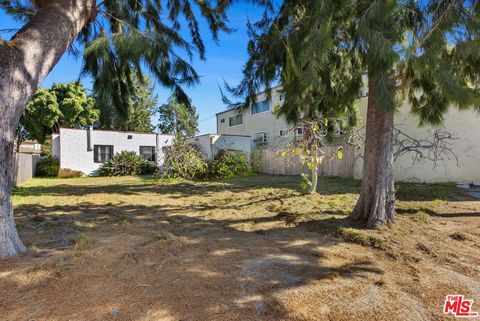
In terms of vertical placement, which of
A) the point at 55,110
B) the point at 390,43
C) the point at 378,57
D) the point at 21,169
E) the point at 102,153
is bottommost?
the point at 21,169

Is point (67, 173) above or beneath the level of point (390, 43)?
beneath

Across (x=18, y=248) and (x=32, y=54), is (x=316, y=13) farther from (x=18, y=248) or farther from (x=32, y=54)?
(x=18, y=248)

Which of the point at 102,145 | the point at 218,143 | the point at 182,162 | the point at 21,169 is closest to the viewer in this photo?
the point at 21,169

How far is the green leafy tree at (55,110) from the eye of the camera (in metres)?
20.4

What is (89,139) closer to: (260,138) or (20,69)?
(260,138)

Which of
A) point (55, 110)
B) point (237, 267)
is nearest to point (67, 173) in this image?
point (55, 110)

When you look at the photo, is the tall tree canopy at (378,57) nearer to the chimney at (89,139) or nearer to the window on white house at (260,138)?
the window on white house at (260,138)

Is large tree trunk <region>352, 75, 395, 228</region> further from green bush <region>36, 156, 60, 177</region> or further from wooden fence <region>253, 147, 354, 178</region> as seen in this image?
green bush <region>36, 156, 60, 177</region>

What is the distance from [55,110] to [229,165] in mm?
15402

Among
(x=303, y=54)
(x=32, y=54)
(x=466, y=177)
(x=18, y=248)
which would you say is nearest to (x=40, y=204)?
(x=18, y=248)

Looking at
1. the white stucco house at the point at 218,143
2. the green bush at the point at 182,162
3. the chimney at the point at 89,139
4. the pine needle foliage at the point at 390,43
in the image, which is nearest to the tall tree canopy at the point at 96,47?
the pine needle foliage at the point at 390,43

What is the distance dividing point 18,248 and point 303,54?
3.75m

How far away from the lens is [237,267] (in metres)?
2.90

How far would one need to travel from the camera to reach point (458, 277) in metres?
2.71
